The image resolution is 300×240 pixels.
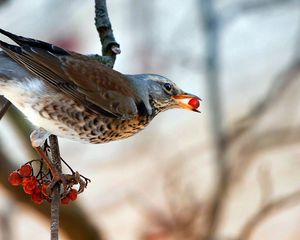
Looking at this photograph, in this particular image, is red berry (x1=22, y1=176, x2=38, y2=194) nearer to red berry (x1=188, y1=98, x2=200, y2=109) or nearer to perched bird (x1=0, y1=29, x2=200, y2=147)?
perched bird (x1=0, y1=29, x2=200, y2=147)

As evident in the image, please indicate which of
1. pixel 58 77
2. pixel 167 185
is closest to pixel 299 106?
pixel 167 185

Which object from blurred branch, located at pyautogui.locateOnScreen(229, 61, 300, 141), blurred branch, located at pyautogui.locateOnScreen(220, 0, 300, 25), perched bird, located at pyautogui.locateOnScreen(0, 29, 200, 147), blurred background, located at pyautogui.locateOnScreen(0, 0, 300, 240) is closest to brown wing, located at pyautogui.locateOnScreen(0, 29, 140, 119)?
perched bird, located at pyautogui.locateOnScreen(0, 29, 200, 147)

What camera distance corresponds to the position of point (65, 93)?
5.44ft

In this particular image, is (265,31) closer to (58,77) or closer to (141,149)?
(141,149)

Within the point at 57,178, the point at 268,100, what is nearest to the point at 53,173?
the point at 57,178

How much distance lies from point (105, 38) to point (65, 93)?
0.19 metres

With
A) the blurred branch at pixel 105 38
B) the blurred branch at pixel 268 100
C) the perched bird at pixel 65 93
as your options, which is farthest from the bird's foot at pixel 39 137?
the blurred branch at pixel 268 100

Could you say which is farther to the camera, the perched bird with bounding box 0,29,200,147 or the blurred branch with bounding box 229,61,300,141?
the blurred branch with bounding box 229,61,300,141

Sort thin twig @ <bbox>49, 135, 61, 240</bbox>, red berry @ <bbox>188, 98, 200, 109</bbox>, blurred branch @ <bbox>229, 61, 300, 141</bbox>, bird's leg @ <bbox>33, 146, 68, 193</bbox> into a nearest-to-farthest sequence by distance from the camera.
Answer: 1. thin twig @ <bbox>49, 135, 61, 240</bbox>
2. bird's leg @ <bbox>33, 146, 68, 193</bbox>
3. red berry @ <bbox>188, 98, 200, 109</bbox>
4. blurred branch @ <bbox>229, 61, 300, 141</bbox>

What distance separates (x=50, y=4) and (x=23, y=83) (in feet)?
9.21

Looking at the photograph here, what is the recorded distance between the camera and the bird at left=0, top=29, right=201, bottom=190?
5.32ft

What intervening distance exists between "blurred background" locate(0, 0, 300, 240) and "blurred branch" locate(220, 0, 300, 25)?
0.01m

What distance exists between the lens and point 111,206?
13.9 ft

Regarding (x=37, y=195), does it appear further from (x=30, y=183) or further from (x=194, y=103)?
(x=194, y=103)
